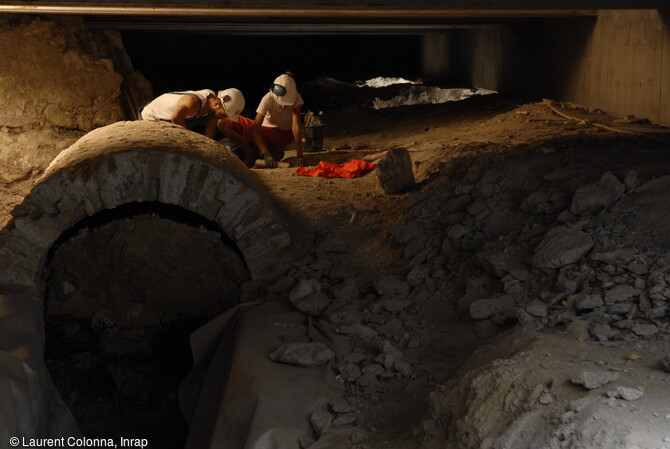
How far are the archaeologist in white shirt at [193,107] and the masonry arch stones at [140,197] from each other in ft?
5.55

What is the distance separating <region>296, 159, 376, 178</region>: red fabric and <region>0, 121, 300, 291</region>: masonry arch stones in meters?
1.52

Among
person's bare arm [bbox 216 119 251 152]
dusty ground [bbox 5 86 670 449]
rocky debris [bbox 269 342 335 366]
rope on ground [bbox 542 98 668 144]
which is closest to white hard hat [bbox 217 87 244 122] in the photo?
person's bare arm [bbox 216 119 251 152]

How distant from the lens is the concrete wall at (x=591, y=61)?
7.51 meters

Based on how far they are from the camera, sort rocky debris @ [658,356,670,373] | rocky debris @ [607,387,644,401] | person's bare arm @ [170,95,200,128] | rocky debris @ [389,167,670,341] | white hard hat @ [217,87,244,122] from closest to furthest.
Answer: rocky debris @ [607,387,644,401]
rocky debris @ [658,356,670,373]
rocky debris @ [389,167,670,341]
person's bare arm @ [170,95,200,128]
white hard hat @ [217,87,244,122]

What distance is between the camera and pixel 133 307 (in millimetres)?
5891

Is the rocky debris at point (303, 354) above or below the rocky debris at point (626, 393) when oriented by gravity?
below

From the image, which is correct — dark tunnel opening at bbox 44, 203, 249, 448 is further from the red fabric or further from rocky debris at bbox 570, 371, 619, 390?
rocky debris at bbox 570, 371, 619, 390

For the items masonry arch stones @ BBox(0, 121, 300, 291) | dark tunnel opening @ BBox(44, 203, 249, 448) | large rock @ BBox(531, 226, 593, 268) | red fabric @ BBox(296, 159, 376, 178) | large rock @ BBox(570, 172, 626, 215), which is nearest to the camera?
large rock @ BBox(531, 226, 593, 268)

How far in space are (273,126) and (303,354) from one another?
4.63 metres

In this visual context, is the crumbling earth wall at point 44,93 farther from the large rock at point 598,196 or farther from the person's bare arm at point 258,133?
the large rock at point 598,196

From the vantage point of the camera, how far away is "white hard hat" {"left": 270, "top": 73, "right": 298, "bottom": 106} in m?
8.16

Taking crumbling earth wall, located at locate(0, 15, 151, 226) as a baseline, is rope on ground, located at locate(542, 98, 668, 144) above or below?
below

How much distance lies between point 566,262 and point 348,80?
561 inches

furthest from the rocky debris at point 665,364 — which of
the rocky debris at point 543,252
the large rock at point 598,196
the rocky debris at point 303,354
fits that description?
the rocky debris at point 303,354
